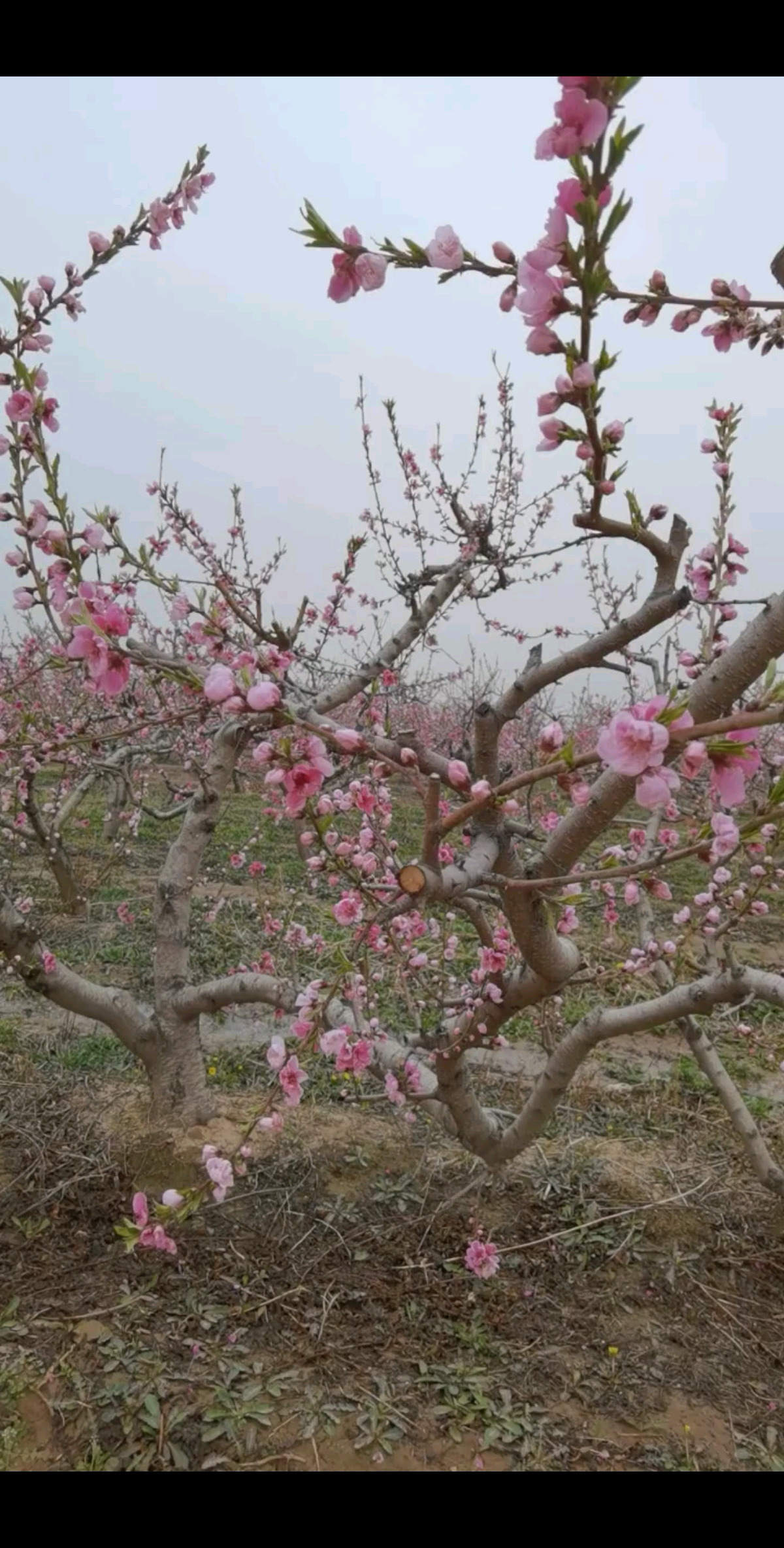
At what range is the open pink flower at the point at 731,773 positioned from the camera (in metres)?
1.05

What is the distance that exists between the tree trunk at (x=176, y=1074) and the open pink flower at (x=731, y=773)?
2694 millimetres

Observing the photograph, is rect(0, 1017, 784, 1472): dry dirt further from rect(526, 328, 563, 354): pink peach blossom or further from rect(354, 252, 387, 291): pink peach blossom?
rect(354, 252, 387, 291): pink peach blossom

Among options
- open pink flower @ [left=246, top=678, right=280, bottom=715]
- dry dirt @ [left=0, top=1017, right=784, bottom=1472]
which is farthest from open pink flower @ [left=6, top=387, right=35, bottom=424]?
dry dirt @ [left=0, top=1017, right=784, bottom=1472]

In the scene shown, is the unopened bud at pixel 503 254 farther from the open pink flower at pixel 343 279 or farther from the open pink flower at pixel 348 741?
the open pink flower at pixel 348 741

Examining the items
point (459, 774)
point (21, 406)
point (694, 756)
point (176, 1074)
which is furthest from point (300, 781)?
point (176, 1074)

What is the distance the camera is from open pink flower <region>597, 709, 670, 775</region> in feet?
3.22

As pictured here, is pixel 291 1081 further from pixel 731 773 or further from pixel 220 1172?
pixel 731 773

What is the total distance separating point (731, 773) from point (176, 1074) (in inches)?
113

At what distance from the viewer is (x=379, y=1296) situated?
99.7 inches

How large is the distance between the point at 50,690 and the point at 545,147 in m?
12.0

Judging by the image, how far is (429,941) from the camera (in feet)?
12.6

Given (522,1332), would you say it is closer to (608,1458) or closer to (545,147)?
(608,1458)

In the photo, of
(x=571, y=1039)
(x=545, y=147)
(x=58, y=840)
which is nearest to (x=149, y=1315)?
(x=571, y=1039)

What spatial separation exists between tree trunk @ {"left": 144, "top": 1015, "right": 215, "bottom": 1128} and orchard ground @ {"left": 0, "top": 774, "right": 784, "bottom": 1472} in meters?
0.10
